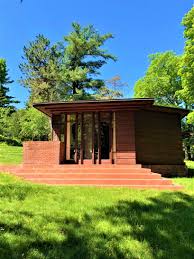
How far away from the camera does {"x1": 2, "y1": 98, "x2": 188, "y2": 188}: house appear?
35.4ft

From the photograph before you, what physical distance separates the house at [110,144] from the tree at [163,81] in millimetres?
17864

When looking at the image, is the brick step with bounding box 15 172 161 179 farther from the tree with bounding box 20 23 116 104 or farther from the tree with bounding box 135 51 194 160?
the tree with bounding box 135 51 194 160

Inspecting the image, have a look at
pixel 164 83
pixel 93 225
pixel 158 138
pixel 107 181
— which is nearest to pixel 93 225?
pixel 93 225

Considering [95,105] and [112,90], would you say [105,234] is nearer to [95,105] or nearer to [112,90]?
[95,105]

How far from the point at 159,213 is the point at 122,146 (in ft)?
20.5

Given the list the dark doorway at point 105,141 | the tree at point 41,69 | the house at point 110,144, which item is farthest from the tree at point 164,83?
the dark doorway at point 105,141

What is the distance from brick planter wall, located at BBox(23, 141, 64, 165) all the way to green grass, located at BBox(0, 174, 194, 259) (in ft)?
12.5

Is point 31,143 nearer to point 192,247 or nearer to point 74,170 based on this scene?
point 74,170

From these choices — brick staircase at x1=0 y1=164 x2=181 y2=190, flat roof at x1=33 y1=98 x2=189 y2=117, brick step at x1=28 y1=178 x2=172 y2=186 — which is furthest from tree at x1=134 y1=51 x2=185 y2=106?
brick step at x1=28 y1=178 x2=172 y2=186

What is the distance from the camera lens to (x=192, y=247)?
4984mm

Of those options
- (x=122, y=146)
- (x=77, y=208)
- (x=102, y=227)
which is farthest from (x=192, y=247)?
(x=122, y=146)

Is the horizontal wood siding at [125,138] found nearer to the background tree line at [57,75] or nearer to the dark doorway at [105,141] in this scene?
the dark doorway at [105,141]

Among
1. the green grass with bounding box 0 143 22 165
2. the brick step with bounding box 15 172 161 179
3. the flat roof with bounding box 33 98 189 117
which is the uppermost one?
the flat roof with bounding box 33 98 189 117

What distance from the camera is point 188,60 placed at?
19953mm
